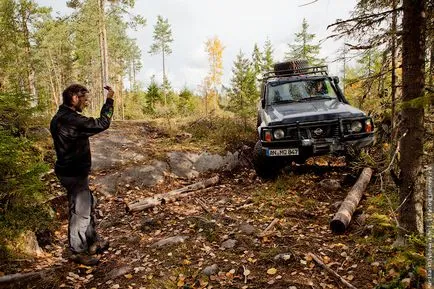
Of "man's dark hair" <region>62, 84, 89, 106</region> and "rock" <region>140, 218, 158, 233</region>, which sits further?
"rock" <region>140, 218, 158, 233</region>

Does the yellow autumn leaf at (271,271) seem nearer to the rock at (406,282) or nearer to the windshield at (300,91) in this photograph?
the rock at (406,282)

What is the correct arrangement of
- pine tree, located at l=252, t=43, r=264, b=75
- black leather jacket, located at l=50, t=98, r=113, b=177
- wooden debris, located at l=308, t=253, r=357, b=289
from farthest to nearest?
pine tree, located at l=252, t=43, r=264, b=75, black leather jacket, located at l=50, t=98, r=113, b=177, wooden debris, located at l=308, t=253, r=357, b=289

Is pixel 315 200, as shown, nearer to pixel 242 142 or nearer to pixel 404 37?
pixel 404 37

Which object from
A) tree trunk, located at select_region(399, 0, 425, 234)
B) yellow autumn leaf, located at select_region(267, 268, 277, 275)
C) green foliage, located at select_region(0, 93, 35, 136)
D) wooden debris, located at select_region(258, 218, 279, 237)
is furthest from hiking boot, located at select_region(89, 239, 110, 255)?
tree trunk, located at select_region(399, 0, 425, 234)

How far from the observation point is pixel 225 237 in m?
5.15

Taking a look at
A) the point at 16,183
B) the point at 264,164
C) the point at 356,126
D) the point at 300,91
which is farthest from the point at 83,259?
the point at 300,91

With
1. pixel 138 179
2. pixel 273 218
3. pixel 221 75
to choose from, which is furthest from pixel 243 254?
pixel 221 75

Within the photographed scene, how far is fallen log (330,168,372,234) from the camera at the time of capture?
493cm

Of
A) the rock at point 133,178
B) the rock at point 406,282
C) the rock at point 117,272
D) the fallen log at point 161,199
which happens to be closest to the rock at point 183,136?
the rock at point 133,178

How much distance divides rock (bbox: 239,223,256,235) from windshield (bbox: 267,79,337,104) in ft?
12.3

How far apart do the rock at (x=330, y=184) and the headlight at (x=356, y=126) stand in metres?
1.18

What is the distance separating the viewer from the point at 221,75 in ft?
168

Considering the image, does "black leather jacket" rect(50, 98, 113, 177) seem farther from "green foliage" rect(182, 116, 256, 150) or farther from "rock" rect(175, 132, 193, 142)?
"rock" rect(175, 132, 193, 142)

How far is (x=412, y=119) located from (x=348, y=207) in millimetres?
2168
